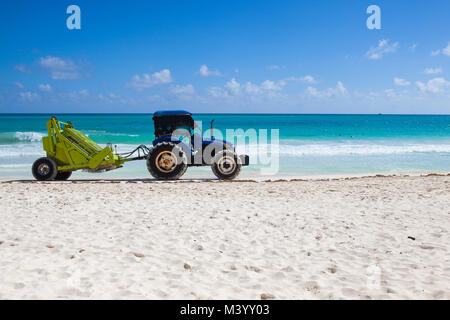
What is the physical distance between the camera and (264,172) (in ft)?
40.7

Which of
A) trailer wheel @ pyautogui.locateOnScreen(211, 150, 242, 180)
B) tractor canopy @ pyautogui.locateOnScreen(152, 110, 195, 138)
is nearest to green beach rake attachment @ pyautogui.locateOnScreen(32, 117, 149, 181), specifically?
tractor canopy @ pyautogui.locateOnScreen(152, 110, 195, 138)

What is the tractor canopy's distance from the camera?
30.9 feet

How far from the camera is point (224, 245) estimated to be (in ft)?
14.8

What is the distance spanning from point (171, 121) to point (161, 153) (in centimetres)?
88

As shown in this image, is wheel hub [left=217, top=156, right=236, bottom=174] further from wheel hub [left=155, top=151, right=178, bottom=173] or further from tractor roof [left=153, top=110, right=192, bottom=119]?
tractor roof [left=153, top=110, right=192, bottom=119]

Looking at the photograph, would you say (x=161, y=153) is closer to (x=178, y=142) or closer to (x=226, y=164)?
(x=178, y=142)

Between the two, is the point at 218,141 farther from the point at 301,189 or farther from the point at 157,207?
the point at 157,207

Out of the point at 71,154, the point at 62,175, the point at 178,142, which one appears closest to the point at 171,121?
the point at 178,142

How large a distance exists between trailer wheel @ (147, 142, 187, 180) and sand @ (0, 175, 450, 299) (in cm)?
167

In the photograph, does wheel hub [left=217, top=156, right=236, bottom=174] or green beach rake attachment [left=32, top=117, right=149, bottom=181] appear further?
wheel hub [left=217, top=156, right=236, bottom=174]

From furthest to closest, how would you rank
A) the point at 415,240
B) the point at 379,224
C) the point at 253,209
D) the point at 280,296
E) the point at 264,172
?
1. the point at 264,172
2. the point at 253,209
3. the point at 379,224
4. the point at 415,240
5. the point at 280,296

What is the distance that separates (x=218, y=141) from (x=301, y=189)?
245cm
